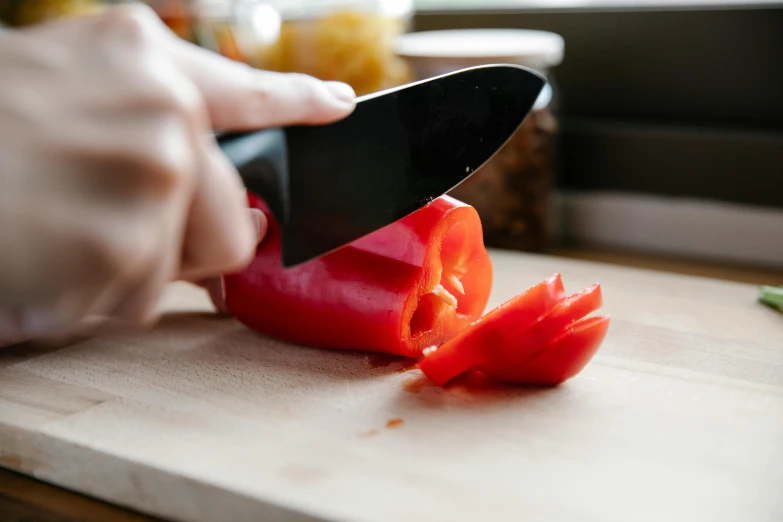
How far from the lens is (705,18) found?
59.0 inches

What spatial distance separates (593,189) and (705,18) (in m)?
0.38

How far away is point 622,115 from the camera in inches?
63.8

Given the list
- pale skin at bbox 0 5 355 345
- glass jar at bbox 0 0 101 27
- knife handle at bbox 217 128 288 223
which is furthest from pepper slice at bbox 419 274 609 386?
glass jar at bbox 0 0 101 27

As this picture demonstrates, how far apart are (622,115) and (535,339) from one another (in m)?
0.90

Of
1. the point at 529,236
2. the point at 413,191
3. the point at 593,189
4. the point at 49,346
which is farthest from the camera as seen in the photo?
the point at 593,189

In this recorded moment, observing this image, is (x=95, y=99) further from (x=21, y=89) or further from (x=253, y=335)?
(x=253, y=335)

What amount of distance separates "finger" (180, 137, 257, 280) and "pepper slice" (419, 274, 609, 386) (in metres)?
0.31

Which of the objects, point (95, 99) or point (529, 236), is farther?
point (529, 236)

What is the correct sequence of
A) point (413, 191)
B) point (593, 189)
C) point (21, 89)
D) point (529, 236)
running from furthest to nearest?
1. point (593, 189)
2. point (529, 236)
3. point (413, 191)
4. point (21, 89)

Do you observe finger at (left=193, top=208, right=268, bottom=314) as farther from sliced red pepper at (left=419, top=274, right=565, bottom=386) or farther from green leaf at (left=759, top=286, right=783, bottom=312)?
green leaf at (left=759, top=286, right=783, bottom=312)

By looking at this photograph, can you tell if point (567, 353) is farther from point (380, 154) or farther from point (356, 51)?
point (356, 51)

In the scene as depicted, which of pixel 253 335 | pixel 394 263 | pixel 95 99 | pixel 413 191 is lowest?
pixel 253 335

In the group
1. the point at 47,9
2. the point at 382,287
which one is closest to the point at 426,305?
the point at 382,287

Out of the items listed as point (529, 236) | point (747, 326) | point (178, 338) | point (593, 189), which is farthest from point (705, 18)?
point (178, 338)
